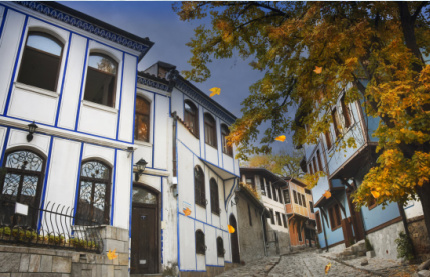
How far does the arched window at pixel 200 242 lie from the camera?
43.2 feet

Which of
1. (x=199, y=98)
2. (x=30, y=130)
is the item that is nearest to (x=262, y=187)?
(x=199, y=98)

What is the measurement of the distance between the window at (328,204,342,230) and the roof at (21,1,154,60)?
14298 mm

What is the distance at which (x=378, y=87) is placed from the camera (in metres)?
6.18

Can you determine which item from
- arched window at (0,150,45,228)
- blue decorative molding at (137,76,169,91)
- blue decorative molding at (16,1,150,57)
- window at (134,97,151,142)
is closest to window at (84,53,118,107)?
blue decorative molding at (16,1,150,57)

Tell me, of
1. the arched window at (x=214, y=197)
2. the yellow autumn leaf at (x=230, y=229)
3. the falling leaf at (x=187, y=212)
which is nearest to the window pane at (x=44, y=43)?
the falling leaf at (x=187, y=212)

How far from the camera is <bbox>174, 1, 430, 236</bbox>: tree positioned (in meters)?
5.95

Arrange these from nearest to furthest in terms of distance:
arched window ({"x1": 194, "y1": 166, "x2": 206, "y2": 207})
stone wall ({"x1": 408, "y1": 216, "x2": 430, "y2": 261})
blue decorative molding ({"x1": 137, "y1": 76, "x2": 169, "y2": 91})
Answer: stone wall ({"x1": 408, "y1": 216, "x2": 430, "y2": 261}) < blue decorative molding ({"x1": 137, "y1": 76, "x2": 169, "y2": 91}) < arched window ({"x1": 194, "y1": 166, "x2": 206, "y2": 207})

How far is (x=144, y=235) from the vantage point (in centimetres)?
1091

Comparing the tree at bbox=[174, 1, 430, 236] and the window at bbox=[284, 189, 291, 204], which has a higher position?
the window at bbox=[284, 189, 291, 204]

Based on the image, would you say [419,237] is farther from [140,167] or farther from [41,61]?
[41,61]

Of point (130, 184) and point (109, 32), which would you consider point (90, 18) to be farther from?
point (130, 184)

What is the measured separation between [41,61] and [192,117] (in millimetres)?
7098

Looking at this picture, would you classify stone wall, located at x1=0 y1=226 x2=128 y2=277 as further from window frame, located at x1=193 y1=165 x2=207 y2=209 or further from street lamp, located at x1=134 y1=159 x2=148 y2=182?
window frame, located at x1=193 y1=165 x2=207 y2=209

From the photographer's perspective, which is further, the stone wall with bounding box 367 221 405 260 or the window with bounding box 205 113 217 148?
the window with bounding box 205 113 217 148
